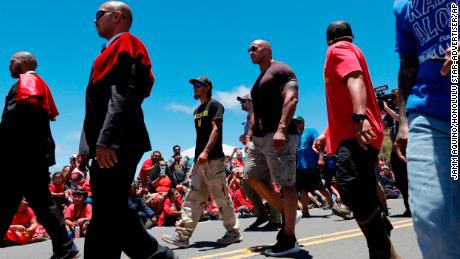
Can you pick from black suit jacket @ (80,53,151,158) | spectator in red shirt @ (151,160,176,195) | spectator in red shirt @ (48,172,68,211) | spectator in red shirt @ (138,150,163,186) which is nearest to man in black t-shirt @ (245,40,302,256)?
black suit jacket @ (80,53,151,158)

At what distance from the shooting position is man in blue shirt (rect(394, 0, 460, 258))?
1.65 metres

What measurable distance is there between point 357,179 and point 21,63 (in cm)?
342

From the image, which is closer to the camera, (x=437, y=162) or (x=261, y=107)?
(x=437, y=162)

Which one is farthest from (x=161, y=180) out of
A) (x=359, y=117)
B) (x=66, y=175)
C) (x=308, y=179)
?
(x=359, y=117)

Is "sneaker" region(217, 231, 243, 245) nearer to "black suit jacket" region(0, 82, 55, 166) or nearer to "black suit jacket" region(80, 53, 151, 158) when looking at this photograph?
"black suit jacket" region(0, 82, 55, 166)

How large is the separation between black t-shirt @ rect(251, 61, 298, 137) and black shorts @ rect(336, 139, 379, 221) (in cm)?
132

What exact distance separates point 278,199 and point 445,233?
3.35 metres

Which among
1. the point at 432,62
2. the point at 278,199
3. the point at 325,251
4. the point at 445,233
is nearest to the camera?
the point at 445,233

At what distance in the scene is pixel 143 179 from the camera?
1212 centimetres

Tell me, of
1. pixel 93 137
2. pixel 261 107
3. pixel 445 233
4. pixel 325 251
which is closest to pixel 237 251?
pixel 325 251

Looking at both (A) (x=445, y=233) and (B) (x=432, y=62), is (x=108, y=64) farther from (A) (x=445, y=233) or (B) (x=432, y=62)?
(A) (x=445, y=233)

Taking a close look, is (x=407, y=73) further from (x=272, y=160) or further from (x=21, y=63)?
(x=21, y=63)

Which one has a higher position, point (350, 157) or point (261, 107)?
point (261, 107)

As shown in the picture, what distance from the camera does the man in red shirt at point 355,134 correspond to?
3.01 metres
